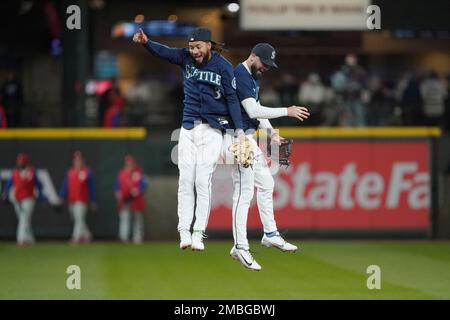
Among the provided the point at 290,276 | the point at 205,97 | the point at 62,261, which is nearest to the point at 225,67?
the point at 205,97

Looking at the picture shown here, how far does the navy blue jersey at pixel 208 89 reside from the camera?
10.2 meters

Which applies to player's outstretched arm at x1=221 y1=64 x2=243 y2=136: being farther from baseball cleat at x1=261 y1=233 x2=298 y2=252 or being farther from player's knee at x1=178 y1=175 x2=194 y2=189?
baseball cleat at x1=261 y1=233 x2=298 y2=252

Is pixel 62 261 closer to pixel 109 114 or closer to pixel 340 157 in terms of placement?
pixel 109 114

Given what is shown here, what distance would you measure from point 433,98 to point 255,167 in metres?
17.5

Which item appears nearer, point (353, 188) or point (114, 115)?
point (114, 115)

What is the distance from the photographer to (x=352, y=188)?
27250mm

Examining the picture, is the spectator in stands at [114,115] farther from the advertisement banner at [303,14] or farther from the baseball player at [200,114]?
the baseball player at [200,114]

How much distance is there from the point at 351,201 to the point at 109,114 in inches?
233

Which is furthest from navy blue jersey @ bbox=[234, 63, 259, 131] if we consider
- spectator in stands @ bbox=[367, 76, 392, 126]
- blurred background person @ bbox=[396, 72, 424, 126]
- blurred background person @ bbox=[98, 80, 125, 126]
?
blurred background person @ bbox=[396, 72, 424, 126]

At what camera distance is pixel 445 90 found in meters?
28.2

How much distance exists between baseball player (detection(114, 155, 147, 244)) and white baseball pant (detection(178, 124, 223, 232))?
51.8ft

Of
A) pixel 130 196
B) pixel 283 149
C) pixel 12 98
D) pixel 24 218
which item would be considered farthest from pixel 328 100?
pixel 283 149

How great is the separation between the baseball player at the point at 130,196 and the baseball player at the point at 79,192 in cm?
64

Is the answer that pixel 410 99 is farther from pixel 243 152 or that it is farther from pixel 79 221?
pixel 243 152
